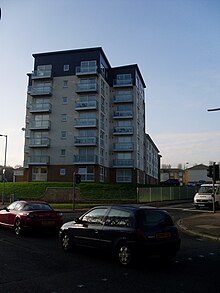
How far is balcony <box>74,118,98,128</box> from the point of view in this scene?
51.9 m

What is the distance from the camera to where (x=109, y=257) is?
894 centimetres

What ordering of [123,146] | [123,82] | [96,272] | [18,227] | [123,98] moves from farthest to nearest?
[123,82]
[123,98]
[123,146]
[18,227]
[96,272]

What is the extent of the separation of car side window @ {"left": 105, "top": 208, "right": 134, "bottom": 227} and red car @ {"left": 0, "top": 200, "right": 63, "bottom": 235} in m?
5.07

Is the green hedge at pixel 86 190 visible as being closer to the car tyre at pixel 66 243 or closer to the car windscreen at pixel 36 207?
the car windscreen at pixel 36 207

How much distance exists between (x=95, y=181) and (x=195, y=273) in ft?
142

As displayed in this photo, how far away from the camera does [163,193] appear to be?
4325cm

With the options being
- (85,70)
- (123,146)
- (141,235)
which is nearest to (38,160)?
(123,146)

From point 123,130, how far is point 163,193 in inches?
690

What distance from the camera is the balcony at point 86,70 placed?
5297cm

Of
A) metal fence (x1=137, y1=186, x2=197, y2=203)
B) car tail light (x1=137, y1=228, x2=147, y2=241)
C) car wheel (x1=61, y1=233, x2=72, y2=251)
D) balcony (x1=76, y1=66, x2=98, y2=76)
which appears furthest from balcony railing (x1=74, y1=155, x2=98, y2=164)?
car tail light (x1=137, y1=228, x2=147, y2=241)

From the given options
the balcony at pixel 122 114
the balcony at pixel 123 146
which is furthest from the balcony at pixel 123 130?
the balcony at pixel 122 114

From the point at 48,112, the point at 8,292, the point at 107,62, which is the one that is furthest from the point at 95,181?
the point at 8,292

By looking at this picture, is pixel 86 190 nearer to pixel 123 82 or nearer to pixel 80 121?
pixel 80 121

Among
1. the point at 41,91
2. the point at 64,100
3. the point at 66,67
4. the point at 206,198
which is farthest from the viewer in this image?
the point at 66,67
